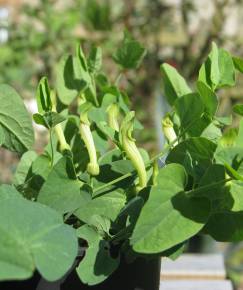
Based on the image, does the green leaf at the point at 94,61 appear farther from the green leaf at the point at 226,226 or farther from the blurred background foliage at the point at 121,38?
the blurred background foliage at the point at 121,38

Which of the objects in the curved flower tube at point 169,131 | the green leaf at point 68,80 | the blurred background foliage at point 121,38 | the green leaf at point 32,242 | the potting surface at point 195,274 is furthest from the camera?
the blurred background foliage at point 121,38

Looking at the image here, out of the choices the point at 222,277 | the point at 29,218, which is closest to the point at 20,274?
the point at 29,218

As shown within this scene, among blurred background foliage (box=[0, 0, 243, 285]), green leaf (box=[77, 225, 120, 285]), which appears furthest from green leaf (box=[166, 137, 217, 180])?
blurred background foliage (box=[0, 0, 243, 285])

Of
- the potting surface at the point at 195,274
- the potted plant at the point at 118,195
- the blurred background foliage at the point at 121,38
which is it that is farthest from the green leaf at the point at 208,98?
the blurred background foliage at the point at 121,38

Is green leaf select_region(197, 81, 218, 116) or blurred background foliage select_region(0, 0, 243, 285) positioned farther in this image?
blurred background foliage select_region(0, 0, 243, 285)

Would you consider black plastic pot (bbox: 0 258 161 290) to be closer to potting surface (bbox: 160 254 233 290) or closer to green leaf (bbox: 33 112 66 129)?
green leaf (bbox: 33 112 66 129)

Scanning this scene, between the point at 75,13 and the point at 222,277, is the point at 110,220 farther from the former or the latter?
the point at 75,13
